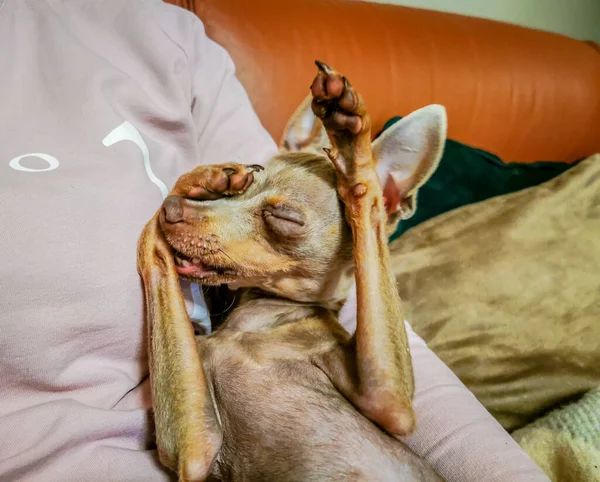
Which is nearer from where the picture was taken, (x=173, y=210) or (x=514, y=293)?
(x=173, y=210)

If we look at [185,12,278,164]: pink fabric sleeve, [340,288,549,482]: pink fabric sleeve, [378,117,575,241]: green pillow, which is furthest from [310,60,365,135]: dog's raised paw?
[378,117,575,241]: green pillow

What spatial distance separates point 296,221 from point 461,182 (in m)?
1.29

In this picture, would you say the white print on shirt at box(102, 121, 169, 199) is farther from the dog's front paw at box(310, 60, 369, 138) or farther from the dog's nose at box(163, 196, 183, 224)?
the dog's front paw at box(310, 60, 369, 138)

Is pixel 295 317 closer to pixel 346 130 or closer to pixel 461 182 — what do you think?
pixel 346 130

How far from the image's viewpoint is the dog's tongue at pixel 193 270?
1.16 m

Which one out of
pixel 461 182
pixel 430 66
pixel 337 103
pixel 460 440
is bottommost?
pixel 460 440

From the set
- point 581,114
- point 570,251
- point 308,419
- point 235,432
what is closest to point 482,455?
point 308,419

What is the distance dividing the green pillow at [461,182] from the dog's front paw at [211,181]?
3.53 feet

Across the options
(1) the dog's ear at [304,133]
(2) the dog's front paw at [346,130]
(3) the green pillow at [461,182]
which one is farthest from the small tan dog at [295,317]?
(3) the green pillow at [461,182]

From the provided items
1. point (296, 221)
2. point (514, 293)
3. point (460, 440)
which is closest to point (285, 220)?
point (296, 221)

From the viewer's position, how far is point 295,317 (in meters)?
1.31

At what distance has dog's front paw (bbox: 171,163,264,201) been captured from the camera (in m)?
1.16

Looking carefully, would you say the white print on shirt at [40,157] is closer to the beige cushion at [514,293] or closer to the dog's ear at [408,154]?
the dog's ear at [408,154]

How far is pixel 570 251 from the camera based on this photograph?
201cm
